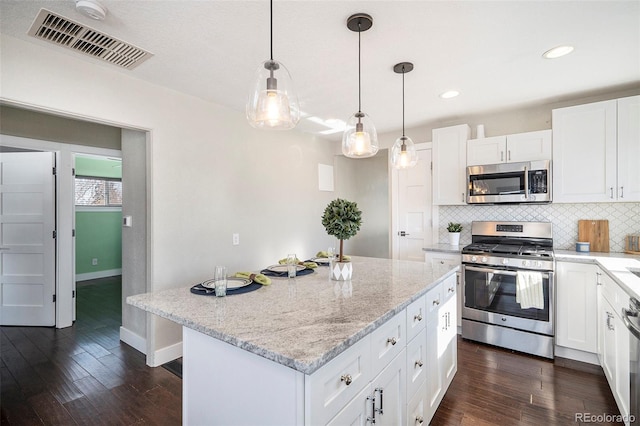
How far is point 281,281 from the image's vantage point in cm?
188

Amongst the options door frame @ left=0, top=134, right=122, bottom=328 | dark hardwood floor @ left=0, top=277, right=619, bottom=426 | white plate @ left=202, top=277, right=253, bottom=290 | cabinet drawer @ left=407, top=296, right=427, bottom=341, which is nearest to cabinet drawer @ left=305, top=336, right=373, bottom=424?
cabinet drawer @ left=407, top=296, right=427, bottom=341

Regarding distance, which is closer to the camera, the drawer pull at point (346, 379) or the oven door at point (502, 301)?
the drawer pull at point (346, 379)

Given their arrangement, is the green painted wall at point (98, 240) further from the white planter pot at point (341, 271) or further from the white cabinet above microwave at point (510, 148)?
the white cabinet above microwave at point (510, 148)

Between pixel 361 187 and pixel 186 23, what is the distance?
436cm

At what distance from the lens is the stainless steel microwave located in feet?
10.0

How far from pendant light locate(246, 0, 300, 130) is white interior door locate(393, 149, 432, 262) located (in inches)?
111

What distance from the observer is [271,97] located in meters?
1.47

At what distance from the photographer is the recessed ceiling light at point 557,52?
84.1 inches

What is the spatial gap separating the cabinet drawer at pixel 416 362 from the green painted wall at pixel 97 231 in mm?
6452

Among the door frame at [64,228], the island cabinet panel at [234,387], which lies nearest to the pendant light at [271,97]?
the island cabinet panel at [234,387]

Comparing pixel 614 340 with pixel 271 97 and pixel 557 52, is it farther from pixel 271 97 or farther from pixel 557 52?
pixel 271 97

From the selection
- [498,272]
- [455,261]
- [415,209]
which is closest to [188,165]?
[415,209]

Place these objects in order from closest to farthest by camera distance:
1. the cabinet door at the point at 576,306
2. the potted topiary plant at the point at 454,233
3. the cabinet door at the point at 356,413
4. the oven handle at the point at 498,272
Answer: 1. the cabinet door at the point at 356,413
2. the cabinet door at the point at 576,306
3. the oven handle at the point at 498,272
4. the potted topiary plant at the point at 454,233

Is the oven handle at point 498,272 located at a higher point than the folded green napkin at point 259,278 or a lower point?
lower
